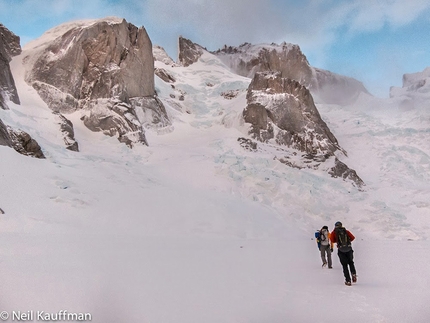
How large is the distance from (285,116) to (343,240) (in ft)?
106

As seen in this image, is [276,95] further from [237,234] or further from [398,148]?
[237,234]

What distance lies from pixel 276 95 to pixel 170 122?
12783 millimetres

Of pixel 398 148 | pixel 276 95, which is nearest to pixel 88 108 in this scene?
pixel 276 95

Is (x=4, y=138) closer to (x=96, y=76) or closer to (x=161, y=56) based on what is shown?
(x=96, y=76)

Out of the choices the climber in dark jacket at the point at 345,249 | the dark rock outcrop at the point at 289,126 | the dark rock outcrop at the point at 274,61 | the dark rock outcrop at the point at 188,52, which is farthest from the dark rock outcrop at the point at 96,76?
the dark rock outcrop at the point at 274,61

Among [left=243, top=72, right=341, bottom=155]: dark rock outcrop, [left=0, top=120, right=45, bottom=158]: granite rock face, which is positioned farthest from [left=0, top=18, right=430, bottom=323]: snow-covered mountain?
[left=0, top=120, right=45, bottom=158]: granite rock face

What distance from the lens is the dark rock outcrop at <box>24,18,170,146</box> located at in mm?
31578

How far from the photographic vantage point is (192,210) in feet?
56.4

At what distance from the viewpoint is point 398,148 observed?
3969cm

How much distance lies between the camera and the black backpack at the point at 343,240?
24.7 feet

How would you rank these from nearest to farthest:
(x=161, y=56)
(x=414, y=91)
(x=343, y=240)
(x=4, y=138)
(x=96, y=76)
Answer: (x=343, y=240)
(x=4, y=138)
(x=96, y=76)
(x=161, y=56)
(x=414, y=91)

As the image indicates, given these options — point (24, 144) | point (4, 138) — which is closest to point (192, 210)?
point (4, 138)

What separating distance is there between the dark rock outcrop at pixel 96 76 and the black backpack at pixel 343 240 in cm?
2462

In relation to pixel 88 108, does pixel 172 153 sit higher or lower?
lower
